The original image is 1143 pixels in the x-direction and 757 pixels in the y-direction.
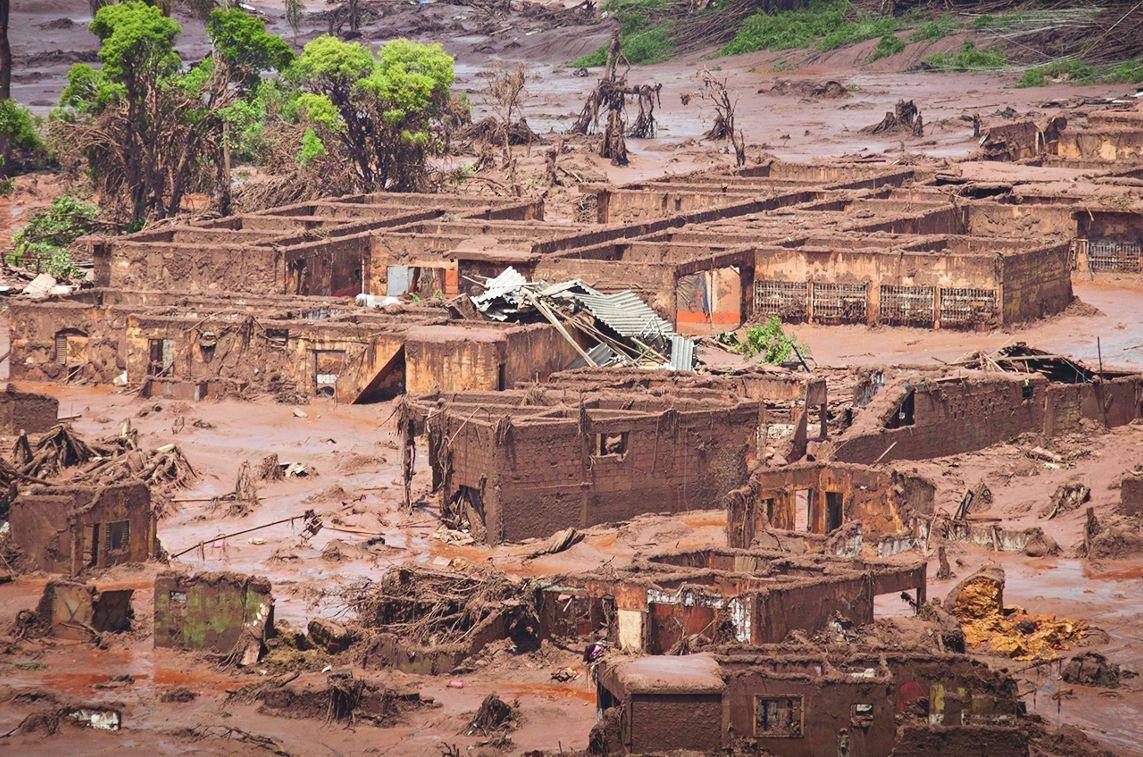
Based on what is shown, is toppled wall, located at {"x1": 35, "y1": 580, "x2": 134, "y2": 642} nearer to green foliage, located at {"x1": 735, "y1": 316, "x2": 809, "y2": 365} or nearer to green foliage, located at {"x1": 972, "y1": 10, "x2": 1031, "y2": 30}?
green foliage, located at {"x1": 735, "y1": 316, "x2": 809, "y2": 365}

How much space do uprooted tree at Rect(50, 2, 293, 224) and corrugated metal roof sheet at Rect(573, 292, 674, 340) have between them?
17007mm

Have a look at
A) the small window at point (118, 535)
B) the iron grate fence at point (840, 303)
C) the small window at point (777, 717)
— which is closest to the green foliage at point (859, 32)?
the iron grate fence at point (840, 303)

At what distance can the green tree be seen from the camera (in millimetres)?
54759

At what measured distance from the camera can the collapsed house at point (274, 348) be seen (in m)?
34.4

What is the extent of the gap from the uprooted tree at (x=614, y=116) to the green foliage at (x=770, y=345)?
23.8 metres

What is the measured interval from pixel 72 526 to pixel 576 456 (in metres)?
5.83

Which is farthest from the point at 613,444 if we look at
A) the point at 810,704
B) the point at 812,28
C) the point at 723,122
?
the point at 812,28

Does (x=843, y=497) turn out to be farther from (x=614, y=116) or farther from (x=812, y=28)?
(x=812, y=28)

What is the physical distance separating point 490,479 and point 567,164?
34204 millimetres

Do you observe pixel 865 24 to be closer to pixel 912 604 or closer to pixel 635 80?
pixel 635 80

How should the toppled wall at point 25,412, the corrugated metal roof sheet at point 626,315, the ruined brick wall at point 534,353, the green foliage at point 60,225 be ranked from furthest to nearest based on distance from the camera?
the green foliage at point 60,225 < the corrugated metal roof sheet at point 626,315 < the ruined brick wall at point 534,353 < the toppled wall at point 25,412

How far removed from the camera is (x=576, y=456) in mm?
27000

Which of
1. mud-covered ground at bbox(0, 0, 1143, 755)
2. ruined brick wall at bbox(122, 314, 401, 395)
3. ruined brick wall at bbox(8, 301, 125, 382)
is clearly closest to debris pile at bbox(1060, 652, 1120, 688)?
mud-covered ground at bbox(0, 0, 1143, 755)

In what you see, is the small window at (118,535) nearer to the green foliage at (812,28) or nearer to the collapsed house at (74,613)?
the collapsed house at (74,613)
